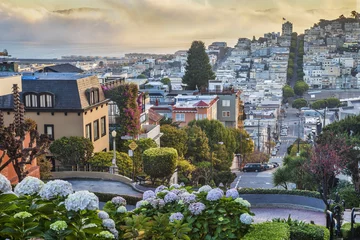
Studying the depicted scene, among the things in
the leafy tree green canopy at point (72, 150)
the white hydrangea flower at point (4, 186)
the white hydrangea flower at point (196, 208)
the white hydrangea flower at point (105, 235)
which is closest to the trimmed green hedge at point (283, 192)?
the leafy tree green canopy at point (72, 150)

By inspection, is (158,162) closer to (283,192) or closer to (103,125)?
(283,192)

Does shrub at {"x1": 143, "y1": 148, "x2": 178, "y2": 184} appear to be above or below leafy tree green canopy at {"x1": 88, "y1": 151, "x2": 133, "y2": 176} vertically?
above

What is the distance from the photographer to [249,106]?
526ft

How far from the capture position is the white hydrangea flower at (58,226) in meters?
5.40

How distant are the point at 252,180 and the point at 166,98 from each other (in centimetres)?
3501

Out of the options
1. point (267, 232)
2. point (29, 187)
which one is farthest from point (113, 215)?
point (267, 232)

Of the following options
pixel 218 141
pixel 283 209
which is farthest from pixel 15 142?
pixel 218 141

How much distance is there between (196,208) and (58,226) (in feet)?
8.35

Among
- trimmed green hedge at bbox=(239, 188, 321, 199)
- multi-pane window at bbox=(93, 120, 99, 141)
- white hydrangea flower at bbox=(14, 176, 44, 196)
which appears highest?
white hydrangea flower at bbox=(14, 176, 44, 196)

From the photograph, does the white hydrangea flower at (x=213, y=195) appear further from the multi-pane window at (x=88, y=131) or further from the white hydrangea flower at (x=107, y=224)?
the multi-pane window at (x=88, y=131)

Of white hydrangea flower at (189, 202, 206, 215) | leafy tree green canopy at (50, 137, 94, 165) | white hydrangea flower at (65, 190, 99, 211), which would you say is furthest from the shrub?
white hydrangea flower at (65, 190, 99, 211)

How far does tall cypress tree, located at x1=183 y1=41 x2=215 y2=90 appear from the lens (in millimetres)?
70500

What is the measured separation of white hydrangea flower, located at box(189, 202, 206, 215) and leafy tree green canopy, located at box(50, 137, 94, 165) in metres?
15.7

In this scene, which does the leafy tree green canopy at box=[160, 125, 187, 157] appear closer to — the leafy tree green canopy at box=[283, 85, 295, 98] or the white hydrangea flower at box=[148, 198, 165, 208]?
the white hydrangea flower at box=[148, 198, 165, 208]
